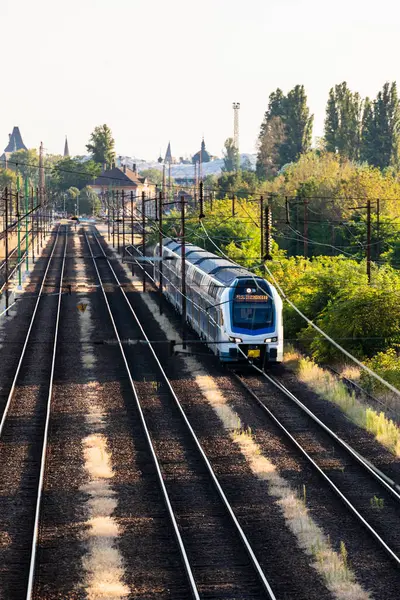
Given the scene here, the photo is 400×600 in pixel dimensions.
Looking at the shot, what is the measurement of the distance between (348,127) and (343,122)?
3.18 feet

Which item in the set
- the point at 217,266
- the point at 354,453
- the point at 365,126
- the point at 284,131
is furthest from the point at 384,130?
the point at 354,453

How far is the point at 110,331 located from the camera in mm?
49625

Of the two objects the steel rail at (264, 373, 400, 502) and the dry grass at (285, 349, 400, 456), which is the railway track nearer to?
the steel rail at (264, 373, 400, 502)

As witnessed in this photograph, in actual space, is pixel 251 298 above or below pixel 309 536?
above

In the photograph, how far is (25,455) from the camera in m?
25.9

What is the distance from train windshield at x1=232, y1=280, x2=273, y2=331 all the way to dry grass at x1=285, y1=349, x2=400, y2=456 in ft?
9.01

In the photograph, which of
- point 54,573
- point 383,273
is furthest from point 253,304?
point 54,573

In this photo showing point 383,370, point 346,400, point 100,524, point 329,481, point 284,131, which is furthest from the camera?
point 284,131

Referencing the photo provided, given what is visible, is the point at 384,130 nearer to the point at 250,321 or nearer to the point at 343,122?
the point at 343,122

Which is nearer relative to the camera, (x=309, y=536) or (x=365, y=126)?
(x=309, y=536)

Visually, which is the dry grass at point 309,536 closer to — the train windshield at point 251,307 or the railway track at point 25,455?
the railway track at point 25,455

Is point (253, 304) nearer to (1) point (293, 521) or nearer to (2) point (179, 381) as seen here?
(2) point (179, 381)

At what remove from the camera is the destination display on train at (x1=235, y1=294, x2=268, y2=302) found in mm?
36312

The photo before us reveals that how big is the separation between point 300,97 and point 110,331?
93.0 m
